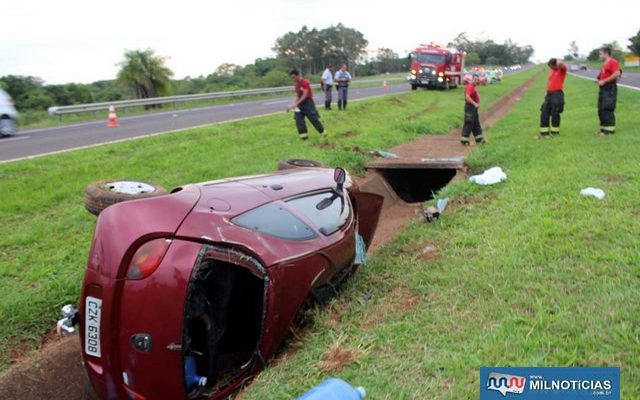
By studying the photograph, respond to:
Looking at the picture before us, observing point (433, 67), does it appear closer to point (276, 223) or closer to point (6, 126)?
point (6, 126)

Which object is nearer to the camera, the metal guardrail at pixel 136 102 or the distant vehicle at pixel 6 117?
the distant vehicle at pixel 6 117

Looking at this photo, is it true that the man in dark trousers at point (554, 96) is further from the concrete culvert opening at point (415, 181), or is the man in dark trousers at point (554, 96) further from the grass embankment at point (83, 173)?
the grass embankment at point (83, 173)

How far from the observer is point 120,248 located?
261cm

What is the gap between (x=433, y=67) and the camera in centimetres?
3048

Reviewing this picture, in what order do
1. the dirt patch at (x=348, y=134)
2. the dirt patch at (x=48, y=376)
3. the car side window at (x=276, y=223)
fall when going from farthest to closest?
the dirt patch at (x=348, y=134) < the dirt patch at (x=48, y=376) < the car side window at (x=276, y=223)

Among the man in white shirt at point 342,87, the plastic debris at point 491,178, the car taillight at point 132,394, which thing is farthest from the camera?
the man in white shirt at point 342,87

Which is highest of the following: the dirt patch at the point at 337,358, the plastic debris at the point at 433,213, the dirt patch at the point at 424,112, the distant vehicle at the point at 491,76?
the dirt patch at the point at 337,358

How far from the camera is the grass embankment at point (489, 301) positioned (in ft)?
9.04

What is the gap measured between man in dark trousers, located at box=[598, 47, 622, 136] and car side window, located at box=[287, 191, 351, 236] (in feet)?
26.7

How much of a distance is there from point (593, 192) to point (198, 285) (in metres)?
4.71

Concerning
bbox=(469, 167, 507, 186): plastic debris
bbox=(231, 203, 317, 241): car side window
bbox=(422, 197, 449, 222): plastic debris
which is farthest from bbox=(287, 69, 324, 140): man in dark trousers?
bbox=(231, 203, 317, 241): car side window

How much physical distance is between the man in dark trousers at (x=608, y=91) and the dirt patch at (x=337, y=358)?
29.9ft

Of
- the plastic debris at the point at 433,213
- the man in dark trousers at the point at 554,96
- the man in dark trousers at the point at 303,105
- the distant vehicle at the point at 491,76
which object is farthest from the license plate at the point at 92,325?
the distant vehicle at the point at 491,76

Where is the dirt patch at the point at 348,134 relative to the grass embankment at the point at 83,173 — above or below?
below
